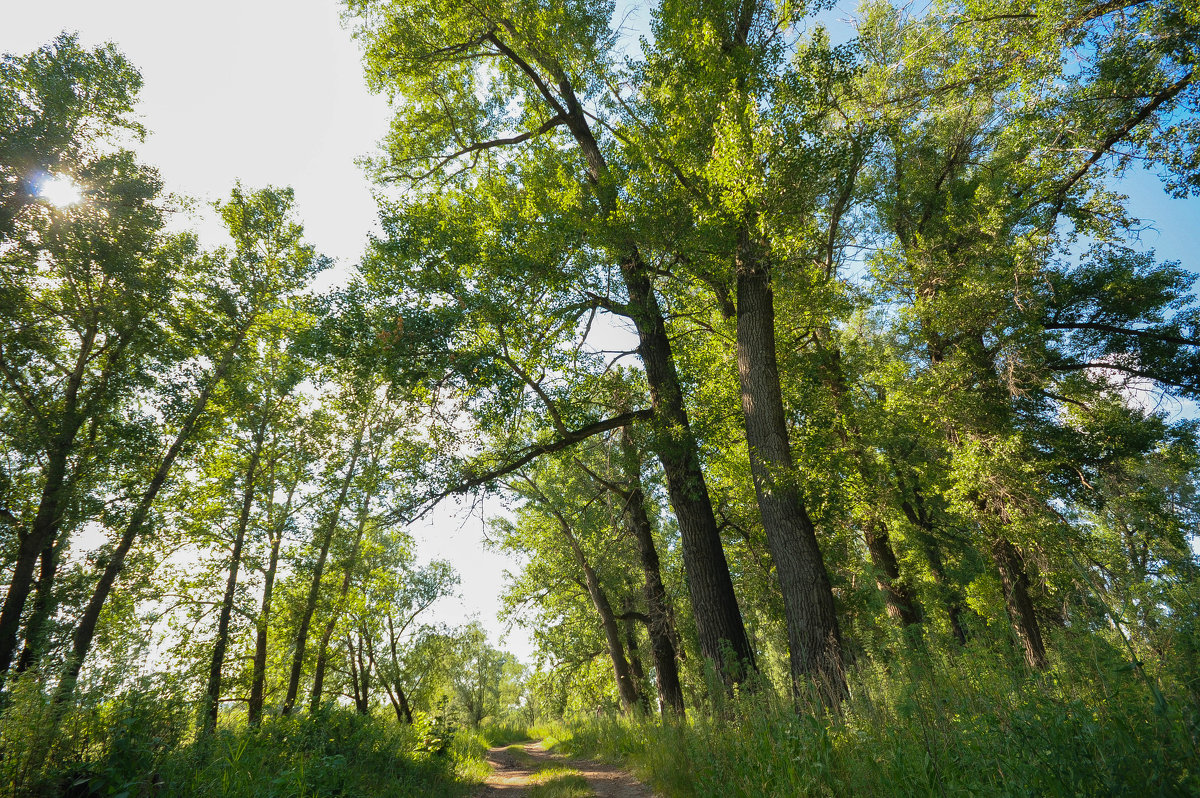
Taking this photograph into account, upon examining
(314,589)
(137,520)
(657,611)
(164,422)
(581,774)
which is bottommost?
(581,774)

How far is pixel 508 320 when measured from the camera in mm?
8297

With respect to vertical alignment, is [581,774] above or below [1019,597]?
below

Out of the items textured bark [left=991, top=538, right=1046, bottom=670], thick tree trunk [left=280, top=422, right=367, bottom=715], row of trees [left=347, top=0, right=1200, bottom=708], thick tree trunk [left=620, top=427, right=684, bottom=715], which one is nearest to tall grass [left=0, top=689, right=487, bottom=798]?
row of trees [left=347, top=0, right=1200, bottom=708]

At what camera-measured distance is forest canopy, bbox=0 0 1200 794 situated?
5219mm

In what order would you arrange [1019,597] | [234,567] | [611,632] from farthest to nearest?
[611,632] → [234,567] → [1019,597]

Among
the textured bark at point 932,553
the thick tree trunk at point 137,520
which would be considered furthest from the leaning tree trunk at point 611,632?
the thick tree trunk at point 137,520

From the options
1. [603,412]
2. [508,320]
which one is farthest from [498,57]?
[603,412]

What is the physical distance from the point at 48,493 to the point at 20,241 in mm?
5209

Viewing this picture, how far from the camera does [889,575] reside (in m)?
14.0

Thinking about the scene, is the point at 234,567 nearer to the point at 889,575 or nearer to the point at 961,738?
the point at 961,738

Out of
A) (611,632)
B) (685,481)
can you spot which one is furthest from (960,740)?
(611,632)

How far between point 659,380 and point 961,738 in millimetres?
6862

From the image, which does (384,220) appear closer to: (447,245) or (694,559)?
(447,245)

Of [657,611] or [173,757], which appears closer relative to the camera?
[173,757]
